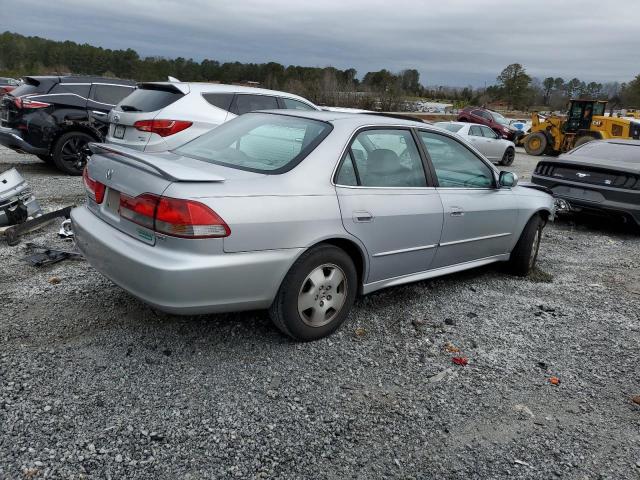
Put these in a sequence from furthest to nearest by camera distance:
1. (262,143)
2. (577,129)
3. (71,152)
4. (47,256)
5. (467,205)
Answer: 1. (577,129)
2. (71,152)
3. (47,256)
4. (467,205)
5. (262,143)

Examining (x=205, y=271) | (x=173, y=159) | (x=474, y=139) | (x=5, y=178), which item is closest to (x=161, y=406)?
(x=205, y=271)

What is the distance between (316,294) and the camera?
3.50 metres

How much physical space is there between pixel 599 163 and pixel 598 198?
573mm

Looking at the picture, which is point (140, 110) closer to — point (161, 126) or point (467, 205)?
Answer: point (161, 126)

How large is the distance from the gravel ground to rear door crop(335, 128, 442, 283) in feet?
1.75

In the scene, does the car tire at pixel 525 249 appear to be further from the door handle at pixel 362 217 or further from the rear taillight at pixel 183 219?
the rear taillight at pixel 183 219

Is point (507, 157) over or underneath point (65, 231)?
over

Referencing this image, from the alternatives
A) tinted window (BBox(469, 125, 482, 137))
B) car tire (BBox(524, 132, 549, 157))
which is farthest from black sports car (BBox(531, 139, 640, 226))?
car tire (BBox(524, 132, 549, 157))

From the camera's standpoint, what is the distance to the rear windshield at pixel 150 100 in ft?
24.3

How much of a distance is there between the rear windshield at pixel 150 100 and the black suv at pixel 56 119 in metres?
1.80

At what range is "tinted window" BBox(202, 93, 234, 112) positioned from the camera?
773 cm

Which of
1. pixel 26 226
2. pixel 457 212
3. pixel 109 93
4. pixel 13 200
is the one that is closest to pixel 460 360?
pixel 457 212

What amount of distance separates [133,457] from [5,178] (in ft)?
13.5

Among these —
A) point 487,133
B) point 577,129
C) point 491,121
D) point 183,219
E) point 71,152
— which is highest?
point 491,121
